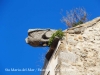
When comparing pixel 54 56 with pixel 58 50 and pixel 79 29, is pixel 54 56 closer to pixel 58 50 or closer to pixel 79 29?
pixel 58 50

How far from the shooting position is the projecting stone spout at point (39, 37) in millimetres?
5992

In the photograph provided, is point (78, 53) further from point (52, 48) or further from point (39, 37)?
point (39, 37)

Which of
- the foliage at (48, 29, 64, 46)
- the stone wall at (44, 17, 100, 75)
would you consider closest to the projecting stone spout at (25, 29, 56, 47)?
the foliage at (48, 29, 64, 46)

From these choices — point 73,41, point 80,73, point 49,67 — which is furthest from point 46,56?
point 80,73

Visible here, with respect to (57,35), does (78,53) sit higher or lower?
lower

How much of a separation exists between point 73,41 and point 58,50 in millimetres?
361

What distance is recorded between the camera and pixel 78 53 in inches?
215

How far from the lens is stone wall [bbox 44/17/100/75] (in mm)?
5203

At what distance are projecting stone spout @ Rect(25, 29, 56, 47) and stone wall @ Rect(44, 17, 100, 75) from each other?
0.38 metres

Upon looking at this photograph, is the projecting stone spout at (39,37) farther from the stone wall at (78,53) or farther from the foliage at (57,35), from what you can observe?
the stone wall at (78,53)

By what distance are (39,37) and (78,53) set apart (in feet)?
3.30

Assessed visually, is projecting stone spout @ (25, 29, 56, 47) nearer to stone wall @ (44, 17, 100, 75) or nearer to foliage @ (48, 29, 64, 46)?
foliage @ (48, 29, 64, 46)

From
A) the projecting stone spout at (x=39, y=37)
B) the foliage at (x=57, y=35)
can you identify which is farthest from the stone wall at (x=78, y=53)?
the projecting stone spout at (x=39, y=37)

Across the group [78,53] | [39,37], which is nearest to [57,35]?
[39,37]
